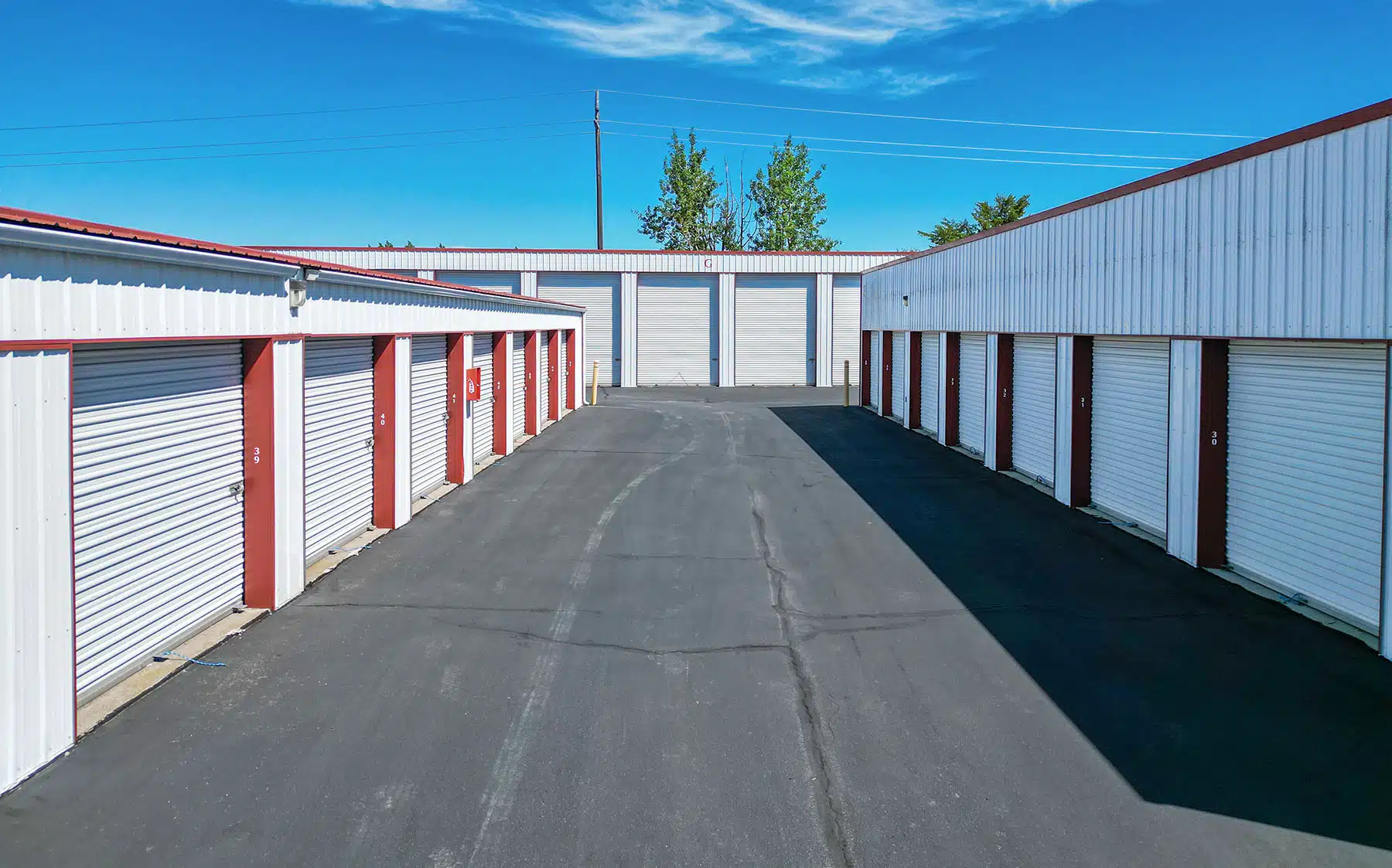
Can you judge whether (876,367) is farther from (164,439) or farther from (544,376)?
(164,439)

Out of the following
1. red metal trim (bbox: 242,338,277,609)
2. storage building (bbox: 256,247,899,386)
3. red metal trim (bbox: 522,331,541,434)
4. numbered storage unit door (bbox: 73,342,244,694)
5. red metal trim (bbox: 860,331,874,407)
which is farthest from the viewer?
storage building (bbox: 256,247,899,386)

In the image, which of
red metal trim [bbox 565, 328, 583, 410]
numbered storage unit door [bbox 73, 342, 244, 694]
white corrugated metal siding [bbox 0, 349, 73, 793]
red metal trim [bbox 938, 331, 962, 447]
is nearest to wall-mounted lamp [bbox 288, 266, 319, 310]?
numbered storage unit door [bbox 73, 342, 244, 694]

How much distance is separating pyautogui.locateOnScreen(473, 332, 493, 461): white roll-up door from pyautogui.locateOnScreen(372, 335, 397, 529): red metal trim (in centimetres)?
491

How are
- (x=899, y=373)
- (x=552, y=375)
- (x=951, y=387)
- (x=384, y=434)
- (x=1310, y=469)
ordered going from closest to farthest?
1. (x=1310, y=469)
2. (x=384, y=434)
3. (x=951, y=387)
4. (x=552, y=375)
5. (x=899, y=373)

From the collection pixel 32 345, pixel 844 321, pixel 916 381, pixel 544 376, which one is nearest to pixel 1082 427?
pixel 916 381

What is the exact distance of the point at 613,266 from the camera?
3778 cm

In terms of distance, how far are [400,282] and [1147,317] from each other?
10033 mm

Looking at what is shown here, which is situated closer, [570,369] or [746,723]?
[746,723]

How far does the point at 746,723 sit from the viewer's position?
628 centimetres

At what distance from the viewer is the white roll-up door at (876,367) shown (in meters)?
27.7

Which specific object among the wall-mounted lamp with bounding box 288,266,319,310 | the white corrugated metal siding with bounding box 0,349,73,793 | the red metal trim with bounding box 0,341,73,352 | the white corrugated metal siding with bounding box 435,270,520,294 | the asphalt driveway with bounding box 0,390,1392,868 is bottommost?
the asphalt driveway with bounding box 0,390,1392,868

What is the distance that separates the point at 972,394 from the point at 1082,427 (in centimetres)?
578

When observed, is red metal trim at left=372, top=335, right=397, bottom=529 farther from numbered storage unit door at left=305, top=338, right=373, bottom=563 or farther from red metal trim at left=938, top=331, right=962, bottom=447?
red metal trim at left=938, top=331, right=962, bottom=447

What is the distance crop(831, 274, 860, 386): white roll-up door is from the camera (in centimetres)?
3862
